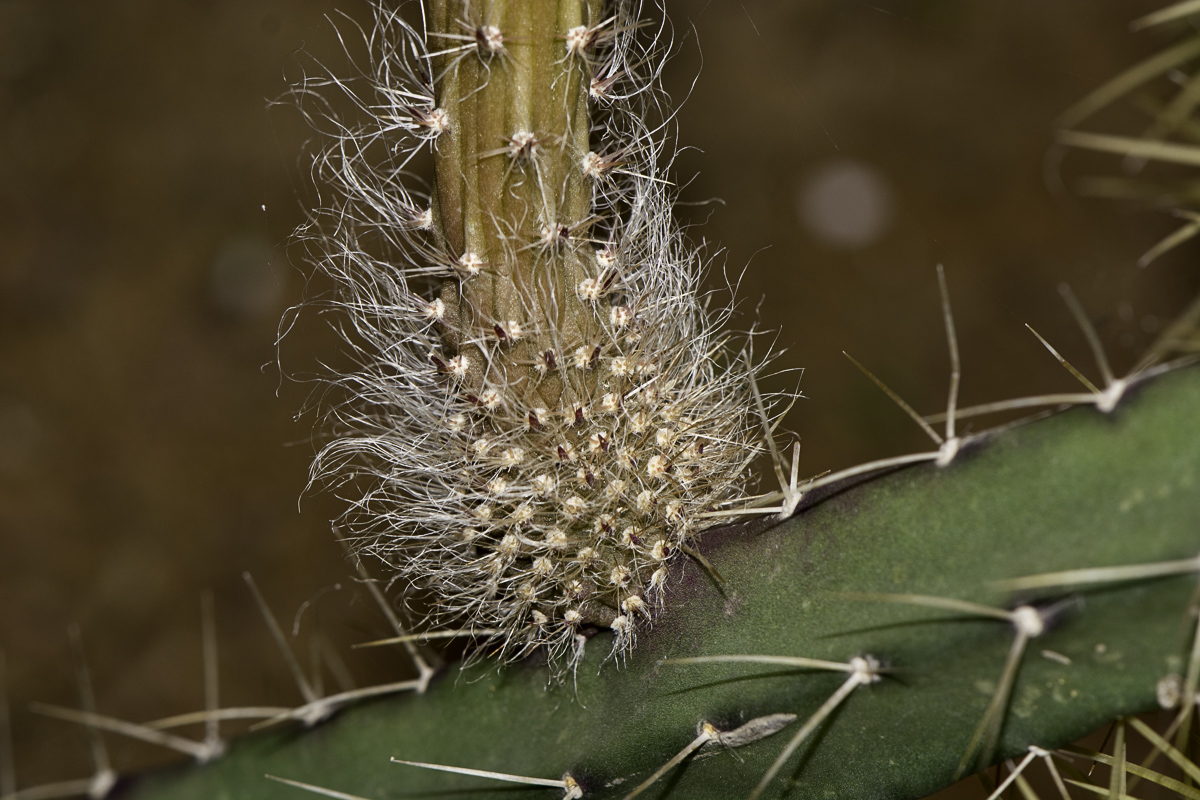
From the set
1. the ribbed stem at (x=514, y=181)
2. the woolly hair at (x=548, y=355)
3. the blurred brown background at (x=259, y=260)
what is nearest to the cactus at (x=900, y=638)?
the woolly hair at (x=548, y=355)

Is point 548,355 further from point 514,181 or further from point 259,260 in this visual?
point 259,260

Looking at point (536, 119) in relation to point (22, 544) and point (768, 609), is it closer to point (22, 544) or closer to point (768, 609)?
point (768, 609)

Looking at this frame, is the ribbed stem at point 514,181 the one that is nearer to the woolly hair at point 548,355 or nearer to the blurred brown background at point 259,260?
the woolly hair at point 548,355

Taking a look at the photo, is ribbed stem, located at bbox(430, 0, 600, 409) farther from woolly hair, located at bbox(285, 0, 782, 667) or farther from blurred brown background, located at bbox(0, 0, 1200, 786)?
blurred brown background, located at bbox(0, 0, 1200, 786)

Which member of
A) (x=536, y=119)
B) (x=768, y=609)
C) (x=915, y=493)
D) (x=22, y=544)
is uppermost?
(x=536, y=119)

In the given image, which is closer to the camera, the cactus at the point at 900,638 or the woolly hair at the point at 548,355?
the cactus at the point at 900,638

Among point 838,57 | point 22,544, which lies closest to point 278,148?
point 22,544

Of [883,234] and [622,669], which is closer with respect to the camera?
[622,669]

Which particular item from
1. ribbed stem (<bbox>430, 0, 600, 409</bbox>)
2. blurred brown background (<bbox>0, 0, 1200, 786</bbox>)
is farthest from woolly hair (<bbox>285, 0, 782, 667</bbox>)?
blurred brown background (<bbox>0, 0, 1200, 786</bbox>)
